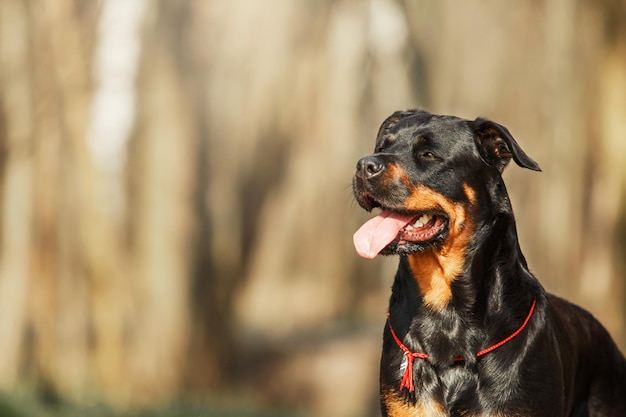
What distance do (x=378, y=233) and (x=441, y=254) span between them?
31 centimetres

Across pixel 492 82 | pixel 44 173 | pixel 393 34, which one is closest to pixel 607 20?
pixel 492 82

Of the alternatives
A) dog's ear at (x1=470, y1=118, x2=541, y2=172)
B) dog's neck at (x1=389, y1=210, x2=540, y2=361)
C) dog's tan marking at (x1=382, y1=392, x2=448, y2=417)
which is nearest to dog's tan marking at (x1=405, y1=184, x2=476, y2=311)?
dog's neck at (x1=389, y1=210, x2=540, y2=361)

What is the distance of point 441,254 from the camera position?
4957 mm

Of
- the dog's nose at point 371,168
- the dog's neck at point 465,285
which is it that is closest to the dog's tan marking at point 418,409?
the dog's neck at point 465,285

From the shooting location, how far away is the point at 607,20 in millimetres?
10188

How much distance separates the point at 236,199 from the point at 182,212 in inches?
18.0

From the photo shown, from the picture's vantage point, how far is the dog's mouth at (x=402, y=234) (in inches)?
192

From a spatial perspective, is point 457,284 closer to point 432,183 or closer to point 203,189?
point 432,183

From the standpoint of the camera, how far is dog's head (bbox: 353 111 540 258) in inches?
192

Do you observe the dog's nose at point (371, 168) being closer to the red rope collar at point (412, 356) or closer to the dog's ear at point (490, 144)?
the dog's ear at point (490, 144)

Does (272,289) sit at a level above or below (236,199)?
below

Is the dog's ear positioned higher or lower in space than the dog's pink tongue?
higher

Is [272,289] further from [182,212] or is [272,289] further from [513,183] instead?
[513,183]

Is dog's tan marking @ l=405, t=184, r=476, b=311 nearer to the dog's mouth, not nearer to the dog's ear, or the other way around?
the dog's mouth
